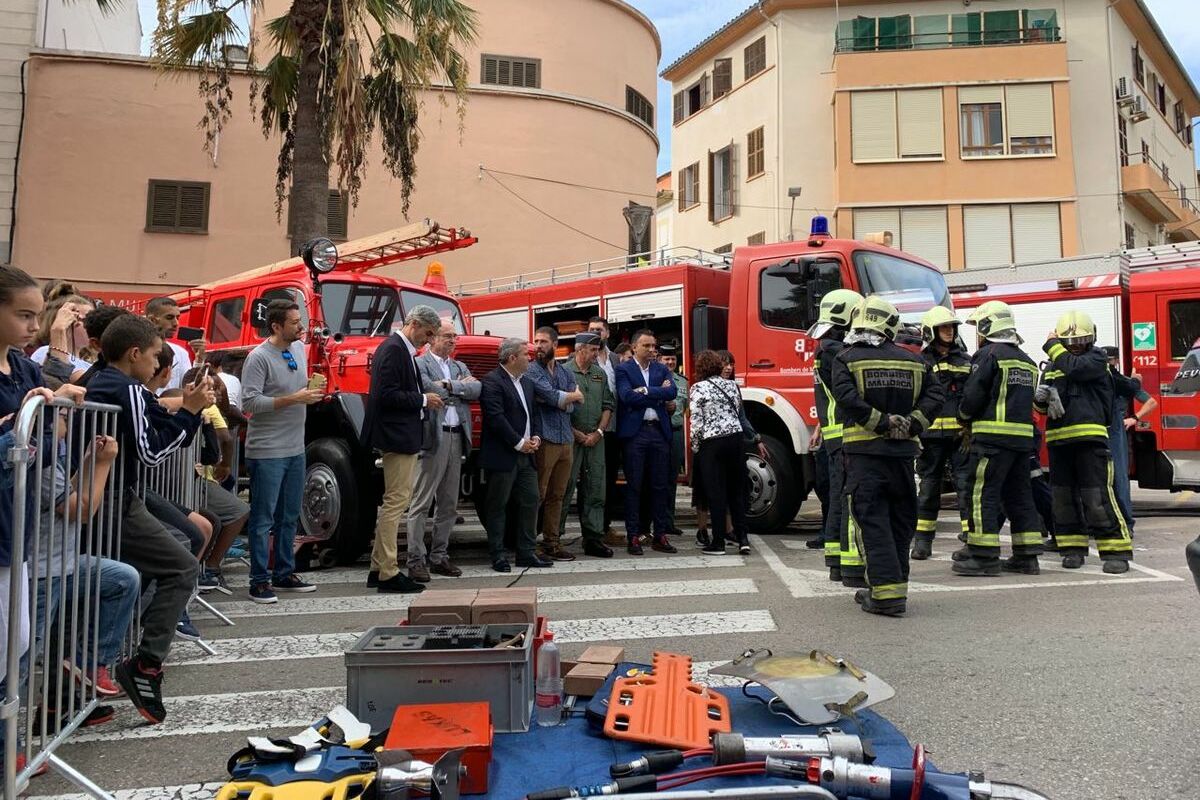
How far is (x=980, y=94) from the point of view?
2406 cm

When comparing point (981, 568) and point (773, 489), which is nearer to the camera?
point (981, 568)

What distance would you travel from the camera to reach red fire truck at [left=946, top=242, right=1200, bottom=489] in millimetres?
10617

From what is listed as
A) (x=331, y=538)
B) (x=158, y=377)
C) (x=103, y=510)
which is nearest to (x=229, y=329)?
(x=331, y=538)

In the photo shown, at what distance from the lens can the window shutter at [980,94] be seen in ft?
78.8

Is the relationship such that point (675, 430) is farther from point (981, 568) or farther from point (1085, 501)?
point (1085, 501)

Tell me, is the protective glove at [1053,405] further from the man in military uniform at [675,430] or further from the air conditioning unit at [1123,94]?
the air conditioning unit at [1123,94]

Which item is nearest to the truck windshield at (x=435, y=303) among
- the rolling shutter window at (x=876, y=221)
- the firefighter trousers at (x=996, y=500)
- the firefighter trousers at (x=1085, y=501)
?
the firefighter trousers at (x=996, y=500)

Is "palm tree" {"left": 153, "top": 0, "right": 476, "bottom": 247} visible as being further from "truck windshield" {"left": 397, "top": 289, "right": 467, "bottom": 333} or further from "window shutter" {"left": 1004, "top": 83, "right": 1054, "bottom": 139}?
"window shutter" {"left": 1004, "top": 83, "right": 1054, "bottom": 139}

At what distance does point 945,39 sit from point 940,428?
69.1 feet

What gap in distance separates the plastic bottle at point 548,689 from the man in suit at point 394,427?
9.76ft

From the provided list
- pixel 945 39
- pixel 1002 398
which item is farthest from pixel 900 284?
pixel 945 39

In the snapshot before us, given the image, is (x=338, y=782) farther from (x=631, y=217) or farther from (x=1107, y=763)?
(x=631, y=217)

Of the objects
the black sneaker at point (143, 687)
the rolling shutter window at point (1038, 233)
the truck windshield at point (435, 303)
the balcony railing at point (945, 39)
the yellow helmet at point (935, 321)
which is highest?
the balcony railing at point (945, 39)

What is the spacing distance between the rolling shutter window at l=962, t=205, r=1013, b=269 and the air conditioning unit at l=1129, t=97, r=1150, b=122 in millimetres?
5644
